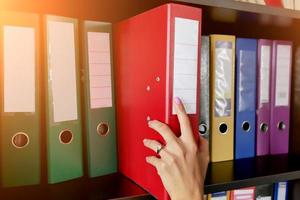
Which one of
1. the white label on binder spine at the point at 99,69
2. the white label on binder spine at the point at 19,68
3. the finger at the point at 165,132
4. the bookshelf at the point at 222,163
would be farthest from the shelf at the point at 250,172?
the white label on binder spine at the point at 19,68

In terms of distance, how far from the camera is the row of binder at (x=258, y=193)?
1.01 metres

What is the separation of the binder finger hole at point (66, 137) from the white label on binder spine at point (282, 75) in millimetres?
629

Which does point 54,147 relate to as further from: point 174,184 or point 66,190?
point 174,184

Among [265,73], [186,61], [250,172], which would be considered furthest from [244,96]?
[186,61]

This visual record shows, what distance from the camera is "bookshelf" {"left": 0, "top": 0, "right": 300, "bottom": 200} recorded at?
739mm

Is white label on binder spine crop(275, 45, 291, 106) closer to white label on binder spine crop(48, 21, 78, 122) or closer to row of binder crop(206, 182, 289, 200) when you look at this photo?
row of binder crop(206, 182, 289, 200)

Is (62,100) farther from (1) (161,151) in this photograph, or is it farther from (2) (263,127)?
(2) (263,127)

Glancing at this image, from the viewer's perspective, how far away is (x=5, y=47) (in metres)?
0.66

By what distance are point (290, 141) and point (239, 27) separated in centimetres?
42

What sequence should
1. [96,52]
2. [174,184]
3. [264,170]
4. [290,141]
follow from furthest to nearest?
[290,141] → [264,170] → [96,52] → [174,184]

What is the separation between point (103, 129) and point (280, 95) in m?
0.56

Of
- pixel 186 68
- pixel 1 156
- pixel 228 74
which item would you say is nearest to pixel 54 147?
pixel 1 156

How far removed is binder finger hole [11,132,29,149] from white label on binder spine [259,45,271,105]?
66 centimetres

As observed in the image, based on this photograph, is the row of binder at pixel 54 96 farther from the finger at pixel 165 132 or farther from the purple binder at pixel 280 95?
the purple binder at pixel 280 95
